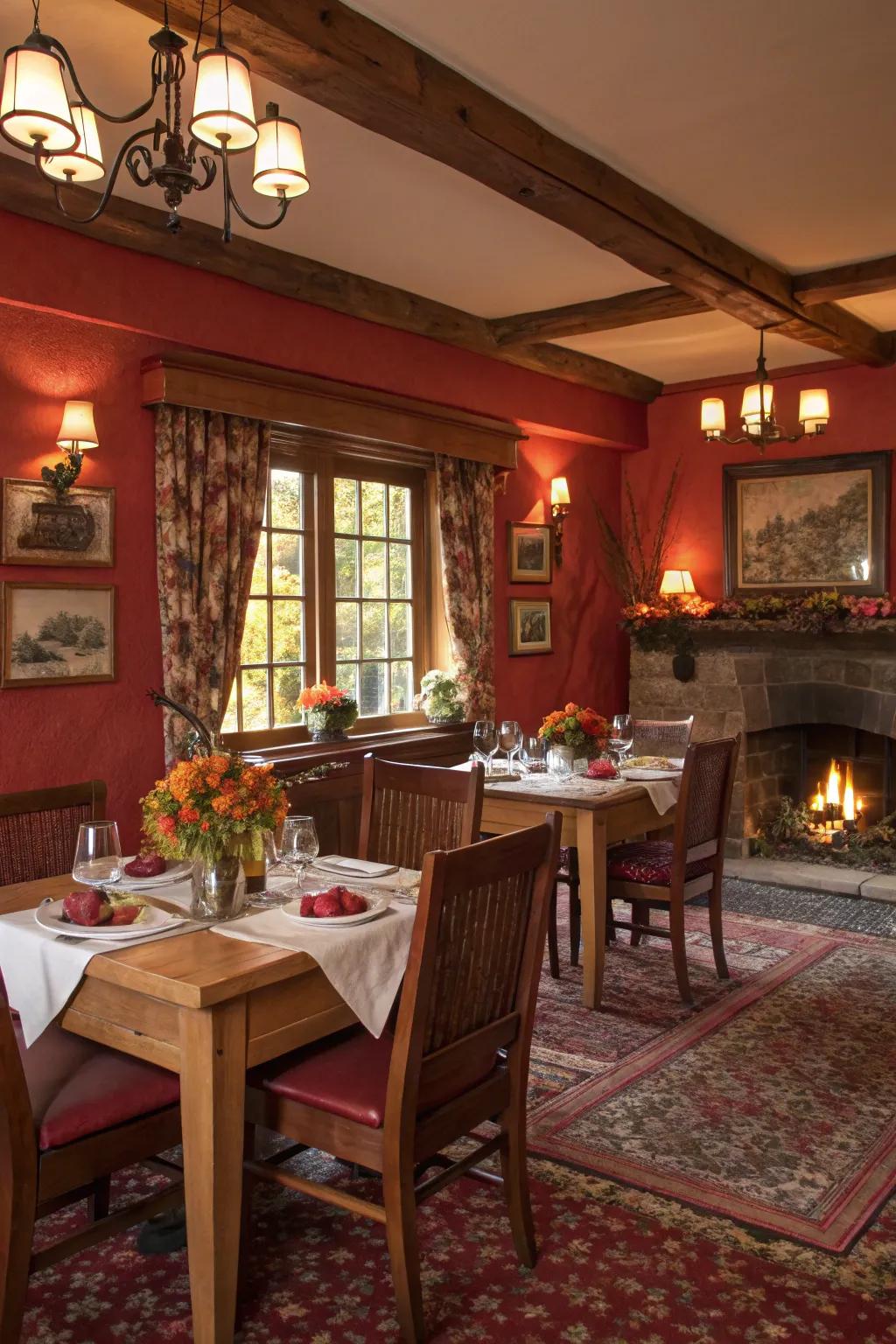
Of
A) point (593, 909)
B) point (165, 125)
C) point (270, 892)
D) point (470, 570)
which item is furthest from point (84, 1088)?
point (470, 570)

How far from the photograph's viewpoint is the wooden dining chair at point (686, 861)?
4199 mm

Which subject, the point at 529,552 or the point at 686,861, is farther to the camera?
the point at 529,552

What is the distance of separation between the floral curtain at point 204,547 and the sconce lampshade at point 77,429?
416 mm

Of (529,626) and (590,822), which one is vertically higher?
(529,626)

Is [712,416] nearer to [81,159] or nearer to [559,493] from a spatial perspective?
[559,493]

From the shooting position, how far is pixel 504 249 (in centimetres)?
494

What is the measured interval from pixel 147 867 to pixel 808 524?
534cm

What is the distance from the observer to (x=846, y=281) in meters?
5.20

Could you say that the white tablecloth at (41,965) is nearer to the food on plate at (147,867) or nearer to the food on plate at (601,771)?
the food on plate at (147,867)

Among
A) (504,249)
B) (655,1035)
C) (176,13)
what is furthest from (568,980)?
(176,13)

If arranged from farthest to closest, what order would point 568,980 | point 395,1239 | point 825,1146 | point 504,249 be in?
1. point 504,249
2. point 568,980
3. point 825,1146
4. point 395,1239

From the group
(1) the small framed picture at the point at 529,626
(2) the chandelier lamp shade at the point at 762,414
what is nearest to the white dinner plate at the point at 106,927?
(2) the chandelier lamp shade at the point at 762,414

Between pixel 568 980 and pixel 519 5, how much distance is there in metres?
3.40

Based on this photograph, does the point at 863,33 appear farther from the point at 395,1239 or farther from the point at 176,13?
the point at 395,1239
